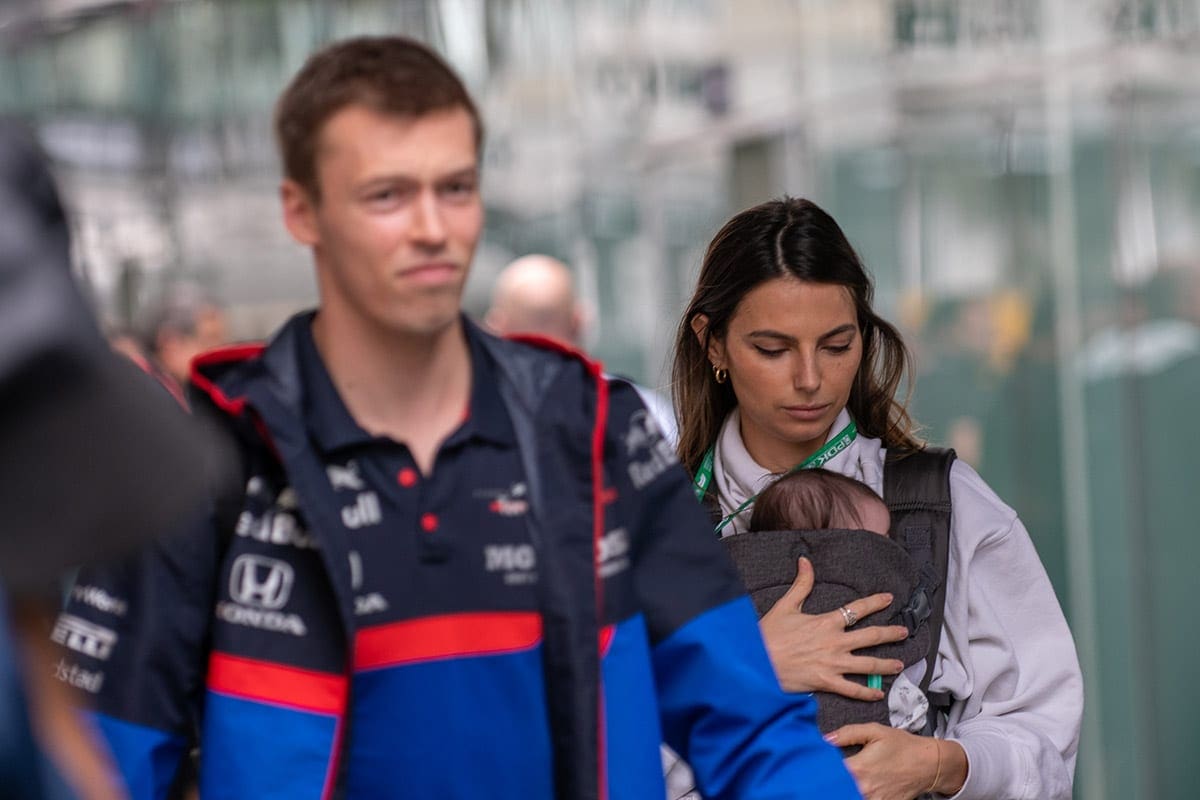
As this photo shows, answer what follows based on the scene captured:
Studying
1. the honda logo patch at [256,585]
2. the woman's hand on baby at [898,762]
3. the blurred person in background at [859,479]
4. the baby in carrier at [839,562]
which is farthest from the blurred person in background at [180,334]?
the honda logo patch at [256,585]

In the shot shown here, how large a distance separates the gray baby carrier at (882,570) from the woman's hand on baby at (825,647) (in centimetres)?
2

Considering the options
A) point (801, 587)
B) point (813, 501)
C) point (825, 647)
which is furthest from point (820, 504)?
point (825, 647)

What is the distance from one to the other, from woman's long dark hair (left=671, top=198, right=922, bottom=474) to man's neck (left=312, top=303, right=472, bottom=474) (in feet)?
2.82

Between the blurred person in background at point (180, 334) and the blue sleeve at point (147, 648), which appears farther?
the blurred person in background at point (180, 334)

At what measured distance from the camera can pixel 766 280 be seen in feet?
9.86

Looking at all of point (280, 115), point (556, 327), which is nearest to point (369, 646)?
point (280, 115)

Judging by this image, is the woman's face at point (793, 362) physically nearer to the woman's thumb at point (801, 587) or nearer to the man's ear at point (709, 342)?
the man's ear at point (709, 342)

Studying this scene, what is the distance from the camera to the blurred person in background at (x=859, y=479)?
2.69 m

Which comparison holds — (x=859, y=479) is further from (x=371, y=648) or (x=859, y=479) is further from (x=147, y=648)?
(x=147, y=648)

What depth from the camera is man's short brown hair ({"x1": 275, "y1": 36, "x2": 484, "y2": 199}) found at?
2.21 metres

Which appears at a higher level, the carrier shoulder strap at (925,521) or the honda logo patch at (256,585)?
the honda logo patch at (256,585)

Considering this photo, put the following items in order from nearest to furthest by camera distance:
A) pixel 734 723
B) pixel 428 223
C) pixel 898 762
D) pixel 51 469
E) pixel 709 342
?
pixel 51 469 → pixel 428 223 → pixel 734 723 → pixel 898 762 → pixel 709 342

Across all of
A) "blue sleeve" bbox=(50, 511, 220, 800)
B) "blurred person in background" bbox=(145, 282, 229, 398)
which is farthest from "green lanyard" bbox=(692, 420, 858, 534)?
"blurred person in background" bbox=(145, 282, 229, 398)

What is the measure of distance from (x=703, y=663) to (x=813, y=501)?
60 cm
